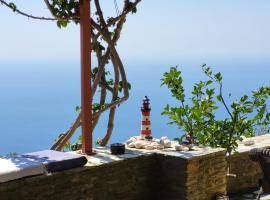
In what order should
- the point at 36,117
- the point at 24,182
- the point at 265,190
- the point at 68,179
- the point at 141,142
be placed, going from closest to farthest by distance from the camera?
the point at 24,182 < the point at 68,179 < the point at 265,190 < the point at 141,142 < the point at 36,117

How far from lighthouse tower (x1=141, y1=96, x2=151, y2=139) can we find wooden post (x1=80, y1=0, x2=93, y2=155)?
2.75 feet

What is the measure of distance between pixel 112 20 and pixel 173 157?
222cm

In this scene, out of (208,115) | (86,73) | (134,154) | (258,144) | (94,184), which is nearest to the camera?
(94,184)

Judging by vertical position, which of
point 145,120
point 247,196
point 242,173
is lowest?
point 247,196

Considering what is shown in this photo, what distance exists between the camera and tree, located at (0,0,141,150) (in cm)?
623

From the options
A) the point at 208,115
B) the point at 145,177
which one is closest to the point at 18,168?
the point at 145,177

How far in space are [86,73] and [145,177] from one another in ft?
3.67

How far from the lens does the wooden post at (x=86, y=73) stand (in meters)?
4.95

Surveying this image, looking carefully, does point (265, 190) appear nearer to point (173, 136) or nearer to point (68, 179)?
point (173, 136)

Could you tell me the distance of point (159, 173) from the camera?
519 centimetres

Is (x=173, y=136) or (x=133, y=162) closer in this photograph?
(x=133, y=162)

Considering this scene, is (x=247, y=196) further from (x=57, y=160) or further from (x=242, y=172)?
(x=57, y=160)

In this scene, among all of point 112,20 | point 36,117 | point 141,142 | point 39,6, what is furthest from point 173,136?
point 36,117

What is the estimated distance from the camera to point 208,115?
5.98m
